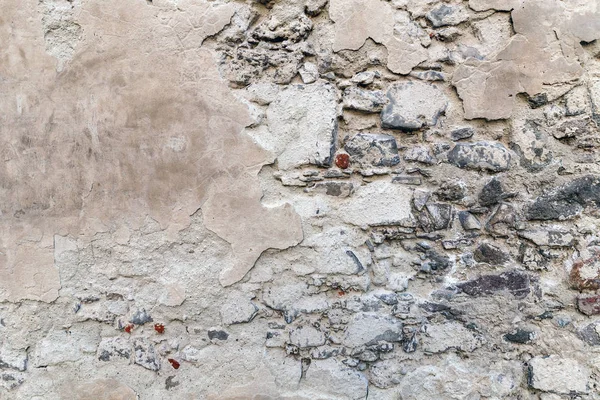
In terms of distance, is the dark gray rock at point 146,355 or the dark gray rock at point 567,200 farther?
the dark gray rock at point 146,355

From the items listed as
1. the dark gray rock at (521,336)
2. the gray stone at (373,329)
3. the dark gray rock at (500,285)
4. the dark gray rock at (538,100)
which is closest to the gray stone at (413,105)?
the dark gray rock at (538,100)

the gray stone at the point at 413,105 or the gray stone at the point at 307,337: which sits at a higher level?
the gray stone at the point at 413,105

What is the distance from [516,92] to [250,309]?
4.00ft

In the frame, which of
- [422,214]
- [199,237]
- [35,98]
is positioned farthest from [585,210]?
[35,98]

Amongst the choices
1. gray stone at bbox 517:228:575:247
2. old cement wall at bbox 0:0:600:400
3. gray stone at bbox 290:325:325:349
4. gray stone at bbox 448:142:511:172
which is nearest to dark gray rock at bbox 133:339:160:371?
old cement wall at bbox 0:0:600:400

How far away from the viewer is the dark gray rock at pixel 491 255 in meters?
1.49

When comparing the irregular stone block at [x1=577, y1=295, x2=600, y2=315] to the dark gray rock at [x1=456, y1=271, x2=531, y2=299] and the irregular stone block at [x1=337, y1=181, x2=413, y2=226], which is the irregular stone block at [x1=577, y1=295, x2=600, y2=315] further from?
the irregular stone block at [x1=337, y1=181, x2=413, y2=226]

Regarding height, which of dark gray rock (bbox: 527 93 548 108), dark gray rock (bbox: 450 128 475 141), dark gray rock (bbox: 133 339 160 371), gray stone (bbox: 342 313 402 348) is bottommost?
dark gray rock (bbox: 133 339 160 371)

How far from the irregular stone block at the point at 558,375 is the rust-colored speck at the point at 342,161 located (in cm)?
95

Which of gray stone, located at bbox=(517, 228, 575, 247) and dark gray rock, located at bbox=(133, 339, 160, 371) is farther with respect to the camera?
dark gray rock, located at bbox=(133, 339, 160, 371)

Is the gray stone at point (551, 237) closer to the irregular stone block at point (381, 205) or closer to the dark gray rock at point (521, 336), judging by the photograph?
the dark gray rock at point (521, 336)

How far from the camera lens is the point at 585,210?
1.46 m

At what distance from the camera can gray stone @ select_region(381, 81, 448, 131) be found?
1.50 m

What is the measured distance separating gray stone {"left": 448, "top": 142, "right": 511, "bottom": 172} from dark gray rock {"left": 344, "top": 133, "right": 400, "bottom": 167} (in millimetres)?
221
